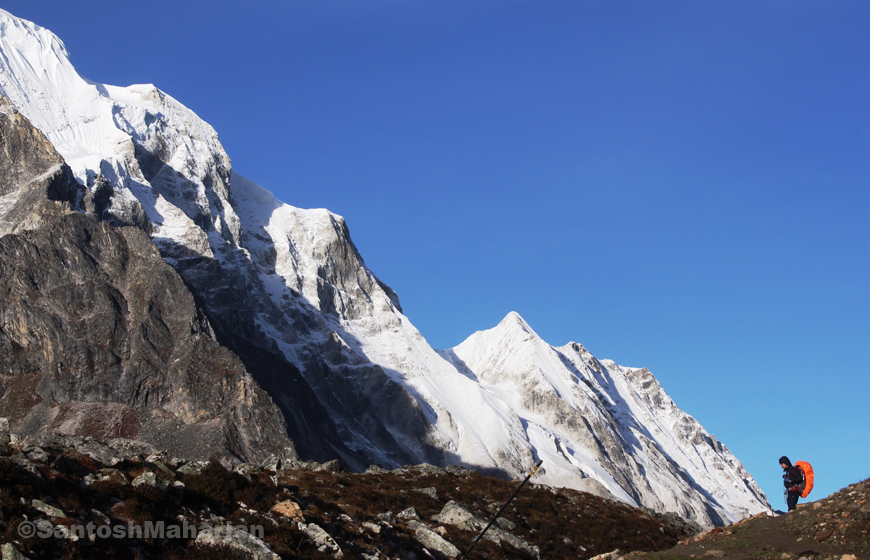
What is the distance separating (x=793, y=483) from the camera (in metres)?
36.3

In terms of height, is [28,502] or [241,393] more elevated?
[241,393]

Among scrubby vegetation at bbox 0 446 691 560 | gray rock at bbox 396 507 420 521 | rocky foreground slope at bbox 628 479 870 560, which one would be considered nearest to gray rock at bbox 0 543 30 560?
scrubby vegetation at bbox 0 446 691 560

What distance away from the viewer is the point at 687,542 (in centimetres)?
3466

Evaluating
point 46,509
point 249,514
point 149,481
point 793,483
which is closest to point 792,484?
point 793,483

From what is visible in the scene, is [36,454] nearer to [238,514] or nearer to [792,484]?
[238,514]

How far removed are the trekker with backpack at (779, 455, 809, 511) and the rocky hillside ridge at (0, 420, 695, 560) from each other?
14.2 metres

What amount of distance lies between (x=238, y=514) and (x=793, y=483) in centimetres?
2509

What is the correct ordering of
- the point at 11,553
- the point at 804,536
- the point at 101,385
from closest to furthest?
the point at 11,553, the point at 804,536, the point at 101,385

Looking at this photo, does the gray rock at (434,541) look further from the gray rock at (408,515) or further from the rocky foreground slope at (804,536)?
the rocky foreground slope at (804,536)

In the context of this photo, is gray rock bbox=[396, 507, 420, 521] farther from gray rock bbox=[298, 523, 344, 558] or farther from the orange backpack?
the orange backpack

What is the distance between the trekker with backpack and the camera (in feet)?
118

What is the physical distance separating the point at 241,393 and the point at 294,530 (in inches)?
6754

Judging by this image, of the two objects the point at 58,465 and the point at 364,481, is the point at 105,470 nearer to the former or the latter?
the point at 58,465

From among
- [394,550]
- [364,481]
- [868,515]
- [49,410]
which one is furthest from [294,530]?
[49,410]
